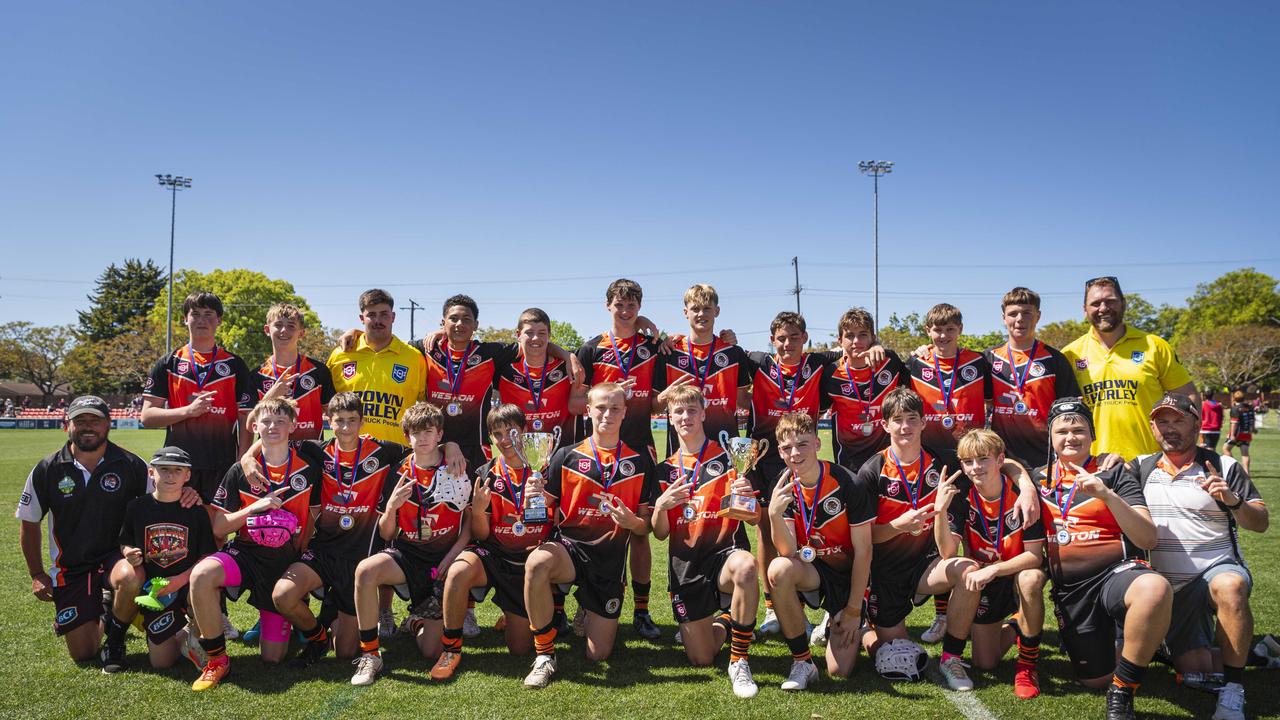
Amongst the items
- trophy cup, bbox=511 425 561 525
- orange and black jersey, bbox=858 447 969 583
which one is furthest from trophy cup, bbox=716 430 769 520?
trophy cup, bbox=511 425 561 525

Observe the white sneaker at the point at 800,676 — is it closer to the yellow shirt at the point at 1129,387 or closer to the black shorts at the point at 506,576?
the black shorts at the point at 506,576

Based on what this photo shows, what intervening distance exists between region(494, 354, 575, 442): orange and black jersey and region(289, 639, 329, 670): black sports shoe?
80.4 inches

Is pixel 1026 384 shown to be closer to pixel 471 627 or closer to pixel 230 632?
pixel 471 627

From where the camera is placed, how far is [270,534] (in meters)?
4.60

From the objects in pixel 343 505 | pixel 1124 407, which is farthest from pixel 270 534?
pixel 1124 407

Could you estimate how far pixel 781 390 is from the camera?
558 cm

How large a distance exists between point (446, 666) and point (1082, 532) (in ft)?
12.6

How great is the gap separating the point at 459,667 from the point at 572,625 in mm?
1117

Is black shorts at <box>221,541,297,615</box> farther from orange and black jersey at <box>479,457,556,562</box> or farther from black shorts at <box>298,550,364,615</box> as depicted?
orange and black jersey at <box>479,457,556,562</box>

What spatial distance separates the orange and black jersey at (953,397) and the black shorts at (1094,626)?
1.39 meters

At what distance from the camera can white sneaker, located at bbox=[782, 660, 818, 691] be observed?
409cm

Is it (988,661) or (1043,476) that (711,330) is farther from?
(988,661)

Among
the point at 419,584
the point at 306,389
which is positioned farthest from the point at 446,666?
the point at 306,389

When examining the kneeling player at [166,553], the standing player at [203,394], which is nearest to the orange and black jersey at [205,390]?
the standing player at [203,394]
